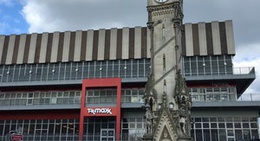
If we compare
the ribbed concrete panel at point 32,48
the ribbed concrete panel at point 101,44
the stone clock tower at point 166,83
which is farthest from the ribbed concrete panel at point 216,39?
the ribbed concrete panel at point 32,48

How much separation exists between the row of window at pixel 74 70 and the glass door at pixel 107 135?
937 centimetres

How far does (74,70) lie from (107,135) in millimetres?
12987

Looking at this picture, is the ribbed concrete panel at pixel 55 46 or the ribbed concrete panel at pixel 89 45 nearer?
the ribbed concrete panel at pixel 89 45

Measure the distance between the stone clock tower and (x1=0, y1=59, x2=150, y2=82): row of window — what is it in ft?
81.7

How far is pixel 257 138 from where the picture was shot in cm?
4353

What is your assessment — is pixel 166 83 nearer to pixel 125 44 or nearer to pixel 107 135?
pixel 107 135

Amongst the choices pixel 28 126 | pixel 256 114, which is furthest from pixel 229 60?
pixel 28 126

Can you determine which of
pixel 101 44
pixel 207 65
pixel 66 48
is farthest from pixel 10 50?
pixel 207 65

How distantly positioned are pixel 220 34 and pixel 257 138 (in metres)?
17.3

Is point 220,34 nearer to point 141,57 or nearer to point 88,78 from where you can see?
point 141,57

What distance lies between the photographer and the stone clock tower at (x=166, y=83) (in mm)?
22297

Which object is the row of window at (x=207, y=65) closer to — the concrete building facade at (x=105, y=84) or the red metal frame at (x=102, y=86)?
the concrete building facade at (x=105, y=84)

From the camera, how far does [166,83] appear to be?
23.6 meters

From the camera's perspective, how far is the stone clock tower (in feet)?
73.2
